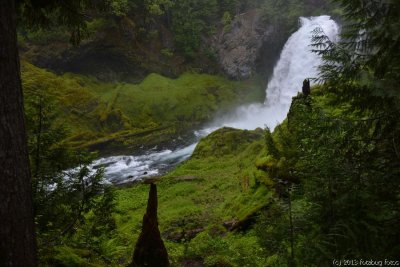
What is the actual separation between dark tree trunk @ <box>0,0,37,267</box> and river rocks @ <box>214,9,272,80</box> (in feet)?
144

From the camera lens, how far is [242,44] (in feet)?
153

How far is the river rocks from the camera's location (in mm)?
45656

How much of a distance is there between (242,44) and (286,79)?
11.0 metres

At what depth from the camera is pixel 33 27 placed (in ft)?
18.4

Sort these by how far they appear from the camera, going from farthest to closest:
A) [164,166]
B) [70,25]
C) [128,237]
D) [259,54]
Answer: [259,54]
[164,166]
[128,237]
[70,25]

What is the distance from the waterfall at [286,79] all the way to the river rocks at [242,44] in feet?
18.3

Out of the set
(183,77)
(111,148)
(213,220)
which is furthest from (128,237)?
(183,77)

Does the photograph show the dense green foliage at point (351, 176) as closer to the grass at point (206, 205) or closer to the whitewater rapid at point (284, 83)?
the grass at point (206, 205)

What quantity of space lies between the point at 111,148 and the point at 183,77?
1838 cm

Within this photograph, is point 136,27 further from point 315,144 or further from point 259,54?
point 315,144

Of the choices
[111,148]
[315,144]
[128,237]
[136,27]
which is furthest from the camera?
[136,27]

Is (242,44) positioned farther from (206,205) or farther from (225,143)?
(206,205)

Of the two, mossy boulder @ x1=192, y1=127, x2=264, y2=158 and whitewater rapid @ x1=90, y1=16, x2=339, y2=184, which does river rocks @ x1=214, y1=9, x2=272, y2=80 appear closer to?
whitewater rapid @ x1=90, y1=16, x2=339, y2=184

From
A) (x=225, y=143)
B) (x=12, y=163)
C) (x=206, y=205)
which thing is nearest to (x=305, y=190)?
(x=12, y=163)
